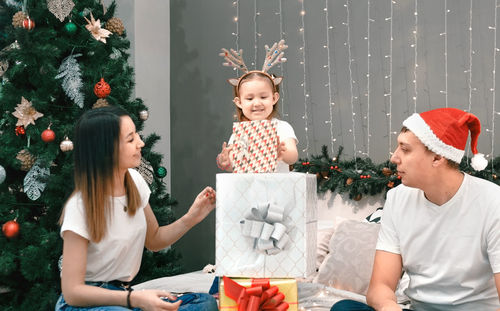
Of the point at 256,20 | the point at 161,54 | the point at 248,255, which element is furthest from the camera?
the point at 161,54

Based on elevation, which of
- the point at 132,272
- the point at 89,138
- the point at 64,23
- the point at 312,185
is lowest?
the point at 132,272

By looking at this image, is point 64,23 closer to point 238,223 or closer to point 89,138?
point 89,138

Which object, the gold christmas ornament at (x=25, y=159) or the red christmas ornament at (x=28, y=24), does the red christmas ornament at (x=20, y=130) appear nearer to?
the gold christmas ornament at (x=25, y=159)

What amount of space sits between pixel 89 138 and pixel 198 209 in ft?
1.81

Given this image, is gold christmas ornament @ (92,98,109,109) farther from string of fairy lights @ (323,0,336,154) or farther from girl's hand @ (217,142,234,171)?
string of fairy lights @ (323,0,336,154)

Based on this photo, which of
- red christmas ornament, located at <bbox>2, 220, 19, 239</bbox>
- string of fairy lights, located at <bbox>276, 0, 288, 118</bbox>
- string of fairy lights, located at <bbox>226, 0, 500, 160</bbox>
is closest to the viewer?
red christmas ornament, located at <bbox>2, 220, 19, 239</bbox>

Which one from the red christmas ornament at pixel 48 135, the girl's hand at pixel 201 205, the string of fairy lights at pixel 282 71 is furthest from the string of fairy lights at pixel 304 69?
the red christmas ornament at pixel 48 135

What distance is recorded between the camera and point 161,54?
4297 mm

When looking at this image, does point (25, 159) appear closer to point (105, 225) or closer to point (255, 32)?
point (105, 225)

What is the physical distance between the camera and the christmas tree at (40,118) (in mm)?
2877

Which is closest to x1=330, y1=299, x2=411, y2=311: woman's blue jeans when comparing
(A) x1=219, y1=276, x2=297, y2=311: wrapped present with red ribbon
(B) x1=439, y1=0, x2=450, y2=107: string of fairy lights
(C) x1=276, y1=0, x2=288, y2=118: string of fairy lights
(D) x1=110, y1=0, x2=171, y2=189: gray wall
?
(A) x1=219, y1=276, x2=297, y2=311: wrapped present with red ribbon

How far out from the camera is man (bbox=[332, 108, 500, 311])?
1852mm

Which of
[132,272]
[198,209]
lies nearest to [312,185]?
[198,209]

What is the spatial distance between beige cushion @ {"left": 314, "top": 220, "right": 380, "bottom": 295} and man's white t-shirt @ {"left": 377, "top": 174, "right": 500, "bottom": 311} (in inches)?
22.0
